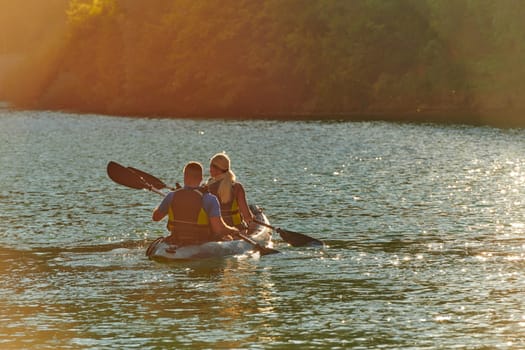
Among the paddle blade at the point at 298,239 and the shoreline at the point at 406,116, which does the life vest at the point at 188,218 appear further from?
the shoreline at the point at 406,116

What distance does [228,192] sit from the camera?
74.2 ft

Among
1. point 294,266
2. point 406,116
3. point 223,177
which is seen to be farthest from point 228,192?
point 406,116

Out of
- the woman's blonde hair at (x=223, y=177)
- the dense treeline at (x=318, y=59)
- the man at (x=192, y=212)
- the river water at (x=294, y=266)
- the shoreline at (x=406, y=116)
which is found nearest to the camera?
the river water at (x=294, y=266)

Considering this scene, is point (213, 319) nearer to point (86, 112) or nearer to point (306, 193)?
point (306, 193)

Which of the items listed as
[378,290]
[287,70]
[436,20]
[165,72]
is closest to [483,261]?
[378,290]

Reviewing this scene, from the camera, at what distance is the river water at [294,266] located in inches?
640

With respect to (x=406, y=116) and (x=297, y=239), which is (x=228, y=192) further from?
(x=406, y=116)

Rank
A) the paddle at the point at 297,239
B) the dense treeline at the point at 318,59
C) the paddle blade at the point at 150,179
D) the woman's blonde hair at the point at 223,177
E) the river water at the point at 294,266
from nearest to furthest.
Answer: the river water at the point at 294,266 < the woman's blonde hair at the point at 223,177 < the paddle at the point at 297,239 < the paddle blade at the point at 150,179 < the dense treeline at the point at 318,59

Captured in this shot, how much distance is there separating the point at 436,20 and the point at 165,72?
87.5ft

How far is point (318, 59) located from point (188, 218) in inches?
3017

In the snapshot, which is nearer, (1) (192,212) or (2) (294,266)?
(1) (192,212)

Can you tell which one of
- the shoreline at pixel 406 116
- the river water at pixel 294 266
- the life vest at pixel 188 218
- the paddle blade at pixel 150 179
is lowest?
the river water at pixel 294 266

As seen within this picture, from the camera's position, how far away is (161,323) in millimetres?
16797

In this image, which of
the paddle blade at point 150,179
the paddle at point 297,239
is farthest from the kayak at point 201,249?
the paddle blade at point 150,179
